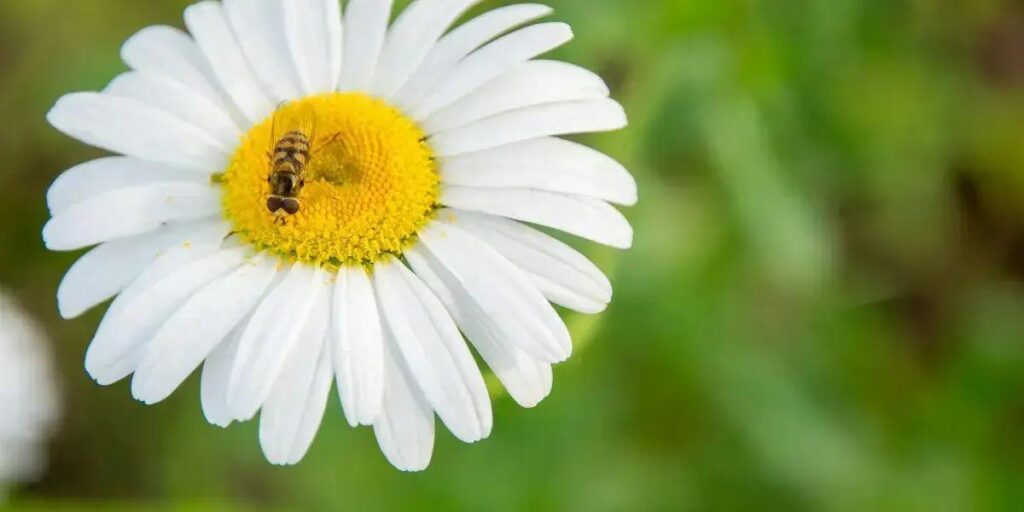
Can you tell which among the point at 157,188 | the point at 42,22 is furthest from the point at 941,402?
the point at 42,22

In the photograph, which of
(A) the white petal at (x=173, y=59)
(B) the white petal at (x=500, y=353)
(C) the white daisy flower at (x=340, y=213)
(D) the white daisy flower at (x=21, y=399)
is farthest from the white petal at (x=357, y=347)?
(D) the white daisy flower at (x=21, y=399)

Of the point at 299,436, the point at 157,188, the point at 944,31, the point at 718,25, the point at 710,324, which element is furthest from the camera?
the point at 944,31

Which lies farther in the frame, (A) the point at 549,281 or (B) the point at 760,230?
(B) the point at 760,230

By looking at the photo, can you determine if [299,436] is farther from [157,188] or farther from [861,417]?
[861,417]

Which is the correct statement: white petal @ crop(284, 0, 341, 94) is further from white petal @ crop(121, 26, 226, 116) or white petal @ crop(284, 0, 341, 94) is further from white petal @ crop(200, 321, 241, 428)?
white petal @ crop(200, 321, 241, 428)

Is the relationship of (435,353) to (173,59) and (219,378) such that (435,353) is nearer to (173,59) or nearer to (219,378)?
(219,378)

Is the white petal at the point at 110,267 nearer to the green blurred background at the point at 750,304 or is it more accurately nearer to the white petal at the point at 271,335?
the white petal at the point at 271,335
